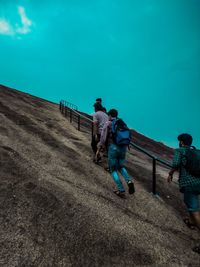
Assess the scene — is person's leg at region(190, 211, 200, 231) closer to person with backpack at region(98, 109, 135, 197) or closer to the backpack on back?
the backpack on back

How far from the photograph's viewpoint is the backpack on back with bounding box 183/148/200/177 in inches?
172

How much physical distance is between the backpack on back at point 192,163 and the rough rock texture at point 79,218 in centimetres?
137

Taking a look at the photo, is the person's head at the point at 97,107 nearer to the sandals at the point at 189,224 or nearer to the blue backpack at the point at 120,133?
the blue backpack at the point at 120,133

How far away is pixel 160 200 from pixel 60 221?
3.04 meters

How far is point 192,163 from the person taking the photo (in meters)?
4.40

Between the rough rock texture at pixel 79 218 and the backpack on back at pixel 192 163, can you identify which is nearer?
the rough rock texture at pixel 79 218

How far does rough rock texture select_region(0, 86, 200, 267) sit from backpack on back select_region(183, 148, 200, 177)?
1.37 m

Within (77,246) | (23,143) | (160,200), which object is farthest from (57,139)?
(77,246)

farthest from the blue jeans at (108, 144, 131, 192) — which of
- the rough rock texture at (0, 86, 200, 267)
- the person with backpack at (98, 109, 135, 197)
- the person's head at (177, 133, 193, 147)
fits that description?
the person's head at (177, 133, 193, 147)

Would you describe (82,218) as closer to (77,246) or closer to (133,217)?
(77,246)

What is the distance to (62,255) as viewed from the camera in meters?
3.73

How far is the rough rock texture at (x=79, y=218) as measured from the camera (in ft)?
12.5

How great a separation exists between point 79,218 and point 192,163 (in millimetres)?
2405

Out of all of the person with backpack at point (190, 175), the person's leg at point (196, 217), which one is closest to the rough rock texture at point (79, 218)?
the person's leg at point (196, 217)
